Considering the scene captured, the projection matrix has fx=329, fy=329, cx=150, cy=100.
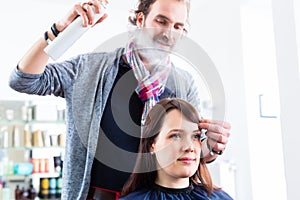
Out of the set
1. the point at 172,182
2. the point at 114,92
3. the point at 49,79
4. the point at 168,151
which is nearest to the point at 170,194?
the point at 172,182

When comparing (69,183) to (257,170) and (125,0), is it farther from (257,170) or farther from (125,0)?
(125,0)

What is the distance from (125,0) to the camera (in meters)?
2.71

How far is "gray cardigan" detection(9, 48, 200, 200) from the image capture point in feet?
2.35

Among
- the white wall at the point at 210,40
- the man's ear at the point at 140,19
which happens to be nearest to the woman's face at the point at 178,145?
the man's ear at the point at 140,19

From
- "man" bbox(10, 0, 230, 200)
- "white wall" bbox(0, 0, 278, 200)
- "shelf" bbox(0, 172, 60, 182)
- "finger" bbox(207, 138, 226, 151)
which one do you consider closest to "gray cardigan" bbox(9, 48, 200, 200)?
"man" bbox(10, 0, 230, 200)

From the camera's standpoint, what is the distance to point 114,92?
75 cm

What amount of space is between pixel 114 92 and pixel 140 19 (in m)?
0.17

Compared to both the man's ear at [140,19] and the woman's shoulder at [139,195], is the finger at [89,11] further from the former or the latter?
the woman's shoulder at [139,195]

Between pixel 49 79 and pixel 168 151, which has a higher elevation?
pixel 49 79

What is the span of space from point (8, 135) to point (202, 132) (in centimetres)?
210

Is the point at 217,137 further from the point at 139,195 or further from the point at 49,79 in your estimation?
the point at 49,79

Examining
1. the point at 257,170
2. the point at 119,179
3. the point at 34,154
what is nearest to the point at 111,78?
the point at 119,179

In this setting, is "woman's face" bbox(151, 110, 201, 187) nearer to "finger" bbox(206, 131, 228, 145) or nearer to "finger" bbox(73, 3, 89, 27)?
"finger" bbox(206, 131, 228, 145)

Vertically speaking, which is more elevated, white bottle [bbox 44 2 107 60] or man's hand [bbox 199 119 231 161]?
white bottle [bbox 44 2 107 60]
